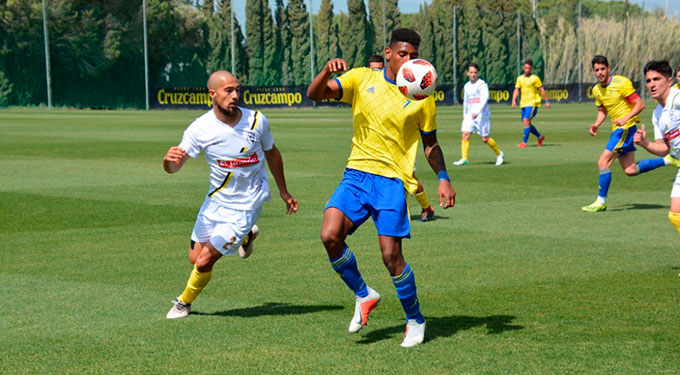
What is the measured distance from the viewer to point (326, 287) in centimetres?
840

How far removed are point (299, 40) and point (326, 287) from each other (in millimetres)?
64035

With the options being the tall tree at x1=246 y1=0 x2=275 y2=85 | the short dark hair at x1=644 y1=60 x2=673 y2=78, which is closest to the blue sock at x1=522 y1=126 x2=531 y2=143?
the short dark hair at x1=644 y1=60 x2=673 y2=78

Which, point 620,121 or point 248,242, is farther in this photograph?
point 620,121

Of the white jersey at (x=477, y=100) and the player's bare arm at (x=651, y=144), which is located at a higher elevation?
the player's bare arm at (x=651, y=144)

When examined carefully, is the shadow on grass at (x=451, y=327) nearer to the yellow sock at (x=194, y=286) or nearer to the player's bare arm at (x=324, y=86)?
the yellow sock at (x=194, y=286)

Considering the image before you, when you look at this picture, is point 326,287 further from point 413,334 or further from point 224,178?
point 413,334

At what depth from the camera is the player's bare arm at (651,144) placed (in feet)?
29.2

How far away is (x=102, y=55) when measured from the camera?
62.0m

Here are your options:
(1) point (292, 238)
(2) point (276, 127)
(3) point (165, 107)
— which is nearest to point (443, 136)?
(2) point (276, 127)

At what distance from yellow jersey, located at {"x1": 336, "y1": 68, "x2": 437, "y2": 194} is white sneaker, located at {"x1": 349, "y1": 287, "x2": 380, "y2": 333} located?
814 mm

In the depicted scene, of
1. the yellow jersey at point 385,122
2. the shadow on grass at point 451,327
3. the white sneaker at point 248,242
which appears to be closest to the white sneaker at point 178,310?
the white sneaker at point 248,242

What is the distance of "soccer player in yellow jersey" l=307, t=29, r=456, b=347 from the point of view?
6.43 metres

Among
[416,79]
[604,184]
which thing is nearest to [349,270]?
[416,79]

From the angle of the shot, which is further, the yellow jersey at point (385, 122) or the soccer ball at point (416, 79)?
the yellow jersey at point (385, 122)
